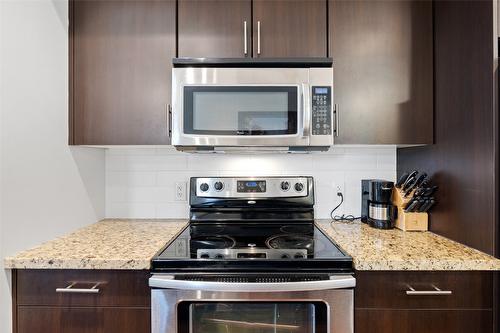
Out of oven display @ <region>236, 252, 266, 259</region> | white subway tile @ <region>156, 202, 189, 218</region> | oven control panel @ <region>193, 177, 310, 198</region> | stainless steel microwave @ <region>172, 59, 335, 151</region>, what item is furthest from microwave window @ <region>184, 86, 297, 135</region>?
white subway tile @ <region>156, 202, 189, 218</region>

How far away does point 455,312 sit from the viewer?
3.60ft

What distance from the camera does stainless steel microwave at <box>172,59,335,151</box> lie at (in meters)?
1.35

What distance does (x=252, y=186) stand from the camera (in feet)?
5.52

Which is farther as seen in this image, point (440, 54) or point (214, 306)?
point (440, 54)

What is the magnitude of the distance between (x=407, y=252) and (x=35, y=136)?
154 centimetres

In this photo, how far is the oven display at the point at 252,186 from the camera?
1680 mm

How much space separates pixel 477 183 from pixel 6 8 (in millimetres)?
1865

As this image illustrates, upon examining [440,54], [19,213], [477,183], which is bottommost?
[19,213]

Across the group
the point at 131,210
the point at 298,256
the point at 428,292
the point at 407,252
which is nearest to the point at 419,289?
the point at 428,292

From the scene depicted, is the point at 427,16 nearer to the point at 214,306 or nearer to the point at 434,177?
the point at 434,177

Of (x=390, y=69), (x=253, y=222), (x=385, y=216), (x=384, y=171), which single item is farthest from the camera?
(x=384, y=171)

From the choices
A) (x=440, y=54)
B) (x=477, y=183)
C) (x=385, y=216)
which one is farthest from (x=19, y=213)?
(x=440, y=54)

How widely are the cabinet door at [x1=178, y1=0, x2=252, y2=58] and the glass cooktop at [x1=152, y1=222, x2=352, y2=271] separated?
2.86 ft

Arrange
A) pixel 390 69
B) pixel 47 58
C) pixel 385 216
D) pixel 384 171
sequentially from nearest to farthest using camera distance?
pixel 47 58
pixel 390 69
pixel 385 216
pixel 384 171
